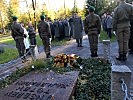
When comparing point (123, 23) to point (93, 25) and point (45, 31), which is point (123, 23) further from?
point (45, 31)

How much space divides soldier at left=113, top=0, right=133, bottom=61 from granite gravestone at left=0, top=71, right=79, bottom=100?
8.89 ft

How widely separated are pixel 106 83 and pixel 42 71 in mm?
2230

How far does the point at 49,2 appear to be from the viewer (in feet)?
189

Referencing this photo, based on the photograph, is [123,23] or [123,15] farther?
[123,23]

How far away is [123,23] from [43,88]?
4496mm

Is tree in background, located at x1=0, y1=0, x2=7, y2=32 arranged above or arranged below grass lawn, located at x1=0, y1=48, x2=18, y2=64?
above

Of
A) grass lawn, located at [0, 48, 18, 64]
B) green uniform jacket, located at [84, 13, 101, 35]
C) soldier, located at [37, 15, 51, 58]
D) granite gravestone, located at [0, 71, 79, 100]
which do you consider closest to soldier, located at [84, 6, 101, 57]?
green uniform jacket, located at [84, 13, 101, 35]

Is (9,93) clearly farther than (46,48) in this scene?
No

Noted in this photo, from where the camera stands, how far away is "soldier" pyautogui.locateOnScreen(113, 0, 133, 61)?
9.33 meters

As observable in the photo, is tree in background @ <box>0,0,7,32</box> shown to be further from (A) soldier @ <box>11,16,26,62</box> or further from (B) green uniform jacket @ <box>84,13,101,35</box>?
(B) green uniform jacket @ <box>84,13,101,35</box>

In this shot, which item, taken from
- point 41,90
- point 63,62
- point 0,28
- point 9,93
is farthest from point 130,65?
point 0,28

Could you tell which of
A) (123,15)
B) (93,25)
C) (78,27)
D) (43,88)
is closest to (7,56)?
(78,27)

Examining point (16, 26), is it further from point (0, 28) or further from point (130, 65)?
point (0, 28)

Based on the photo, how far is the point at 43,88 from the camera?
632 cm
